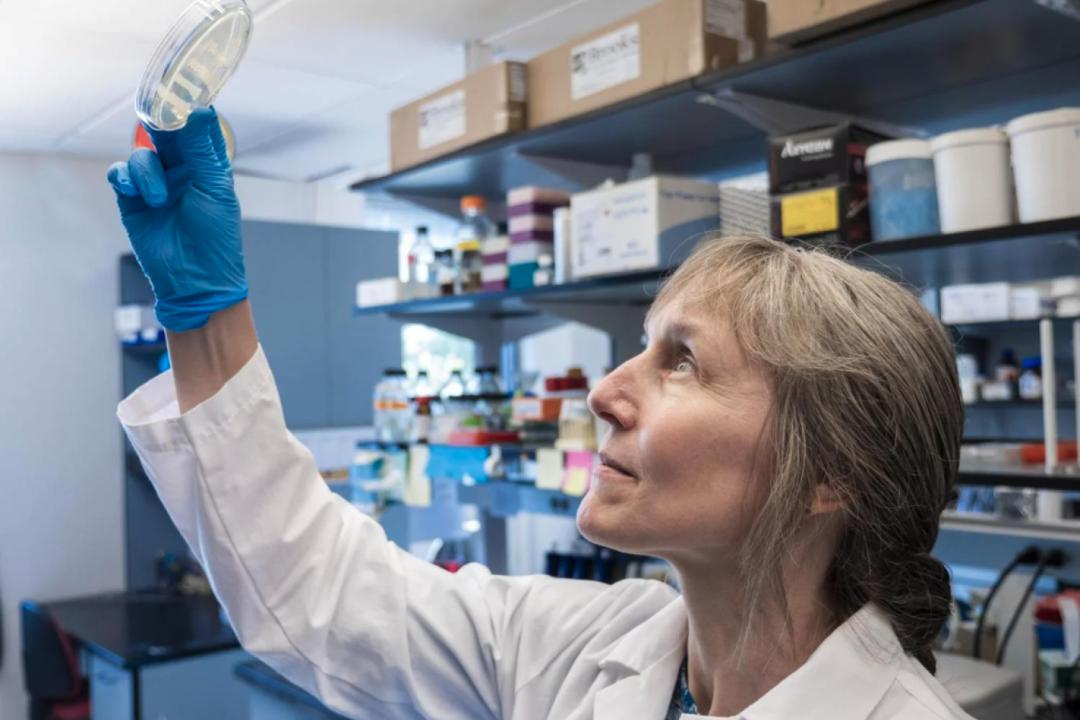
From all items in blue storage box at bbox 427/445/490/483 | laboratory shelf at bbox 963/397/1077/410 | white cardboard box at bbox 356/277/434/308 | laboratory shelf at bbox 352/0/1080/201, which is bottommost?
blue storage box at bbox 427/445/490/483

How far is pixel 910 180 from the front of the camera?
1685 mm

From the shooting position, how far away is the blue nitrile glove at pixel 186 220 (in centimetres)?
112

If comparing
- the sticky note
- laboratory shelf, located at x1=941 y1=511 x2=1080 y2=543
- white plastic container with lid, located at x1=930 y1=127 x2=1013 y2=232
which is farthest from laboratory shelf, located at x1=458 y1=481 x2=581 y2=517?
white plastic container with lid, located at x1=930 y1=127 x2=1013 y2=232

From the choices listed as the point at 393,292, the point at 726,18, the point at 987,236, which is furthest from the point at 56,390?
the point at 987,236

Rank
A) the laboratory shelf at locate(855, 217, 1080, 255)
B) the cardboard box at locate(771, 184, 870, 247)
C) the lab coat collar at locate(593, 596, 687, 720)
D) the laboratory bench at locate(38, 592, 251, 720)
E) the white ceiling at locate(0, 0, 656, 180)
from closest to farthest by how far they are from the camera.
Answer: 1. the lab coat collar at locate(593, 596, 687, 720)
2. the laboratory shelf at locate(855, 217, 1080, 255)
3. the cardboard box at locate(771, 184, 870, 247)
4. the white ceiling at locate(0, 0, 656, 180)
5. the laboratory bench at locate(38, 592, 251, 720)

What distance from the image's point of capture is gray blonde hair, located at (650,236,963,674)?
3.24ft

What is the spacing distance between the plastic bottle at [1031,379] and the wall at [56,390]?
3.81 m

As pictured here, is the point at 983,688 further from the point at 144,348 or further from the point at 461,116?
the point at 144,348

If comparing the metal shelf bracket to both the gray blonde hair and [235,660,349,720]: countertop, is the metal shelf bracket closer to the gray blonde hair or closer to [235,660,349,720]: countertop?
the gray blonde hair

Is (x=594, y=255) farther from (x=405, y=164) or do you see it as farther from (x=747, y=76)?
(x=405, y=164)

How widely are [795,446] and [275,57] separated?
8.92 feet

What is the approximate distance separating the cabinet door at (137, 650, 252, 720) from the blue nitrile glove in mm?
2560

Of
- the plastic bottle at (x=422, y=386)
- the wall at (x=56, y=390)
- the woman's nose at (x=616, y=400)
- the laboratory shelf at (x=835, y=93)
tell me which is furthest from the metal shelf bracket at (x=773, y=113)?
the wall at (x=56, y=390)

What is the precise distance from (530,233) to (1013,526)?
1262 millimetres
